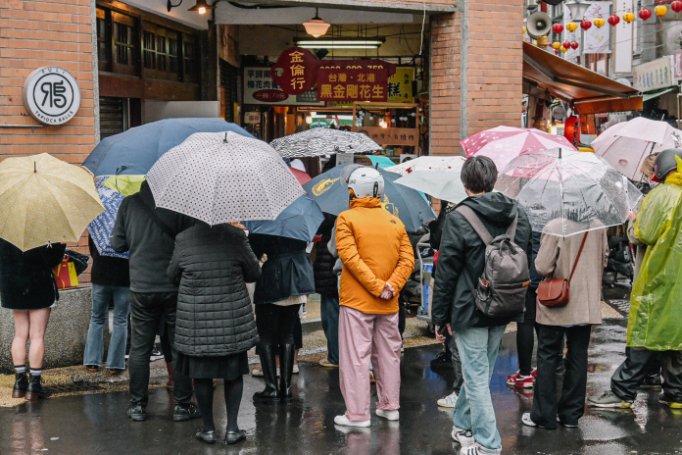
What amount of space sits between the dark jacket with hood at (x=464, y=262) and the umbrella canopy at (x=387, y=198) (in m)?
1.96

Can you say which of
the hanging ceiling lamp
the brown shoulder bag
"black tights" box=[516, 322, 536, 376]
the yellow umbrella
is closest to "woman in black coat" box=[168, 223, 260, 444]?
the yellow umbrella

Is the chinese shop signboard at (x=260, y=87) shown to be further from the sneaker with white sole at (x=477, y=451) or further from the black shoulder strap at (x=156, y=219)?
the sneaker with white sole at (x=477, y=451)

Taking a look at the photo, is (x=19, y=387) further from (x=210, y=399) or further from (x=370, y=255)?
(x=370, y=255)

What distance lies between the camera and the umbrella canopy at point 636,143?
9.36 meters

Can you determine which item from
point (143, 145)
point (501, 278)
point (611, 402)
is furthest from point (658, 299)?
point (143, 145)

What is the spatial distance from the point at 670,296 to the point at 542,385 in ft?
4.58

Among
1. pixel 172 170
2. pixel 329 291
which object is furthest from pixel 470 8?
pixel 172 170

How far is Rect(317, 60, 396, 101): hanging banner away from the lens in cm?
1568

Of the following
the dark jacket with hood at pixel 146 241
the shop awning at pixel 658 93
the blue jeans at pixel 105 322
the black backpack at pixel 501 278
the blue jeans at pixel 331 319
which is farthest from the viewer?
the shop awning at pixel 658 93

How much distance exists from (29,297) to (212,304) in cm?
211

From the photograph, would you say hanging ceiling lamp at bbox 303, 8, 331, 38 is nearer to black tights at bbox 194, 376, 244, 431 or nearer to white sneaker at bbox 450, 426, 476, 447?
black tights at bbox 194, 376, 244, 431

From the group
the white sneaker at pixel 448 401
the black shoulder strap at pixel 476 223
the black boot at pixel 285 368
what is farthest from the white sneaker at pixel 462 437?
the black boot at pixel 285 368

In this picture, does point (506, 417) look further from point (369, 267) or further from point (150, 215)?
point (150, 215)

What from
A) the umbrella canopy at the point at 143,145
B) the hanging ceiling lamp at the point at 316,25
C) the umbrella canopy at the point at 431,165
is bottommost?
the umbrella canopy at the point at 431,165
